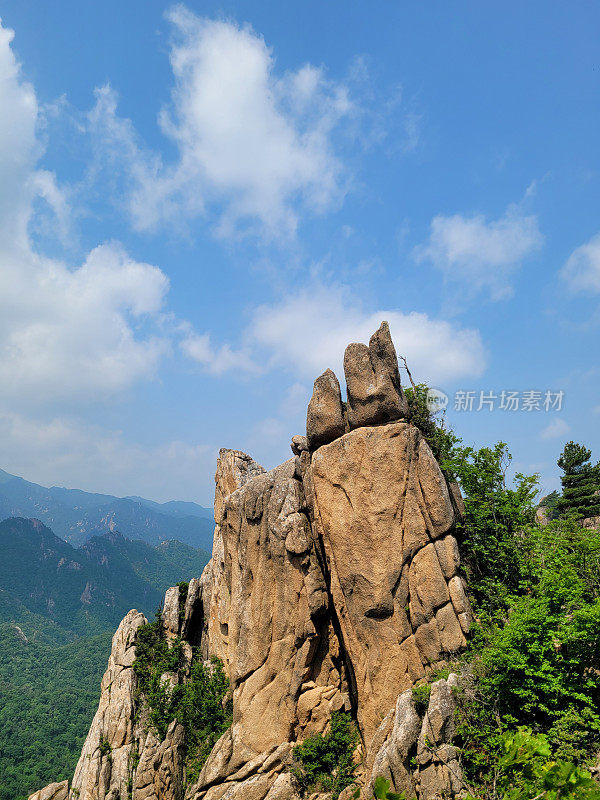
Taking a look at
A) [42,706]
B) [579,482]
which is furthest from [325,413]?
[42,706]

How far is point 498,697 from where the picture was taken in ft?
53.2

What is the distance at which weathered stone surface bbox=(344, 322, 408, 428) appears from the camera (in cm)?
2345

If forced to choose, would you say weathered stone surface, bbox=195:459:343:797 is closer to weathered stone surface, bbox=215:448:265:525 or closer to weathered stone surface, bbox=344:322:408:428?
weathered stone surface, bbox=344:322:408:428

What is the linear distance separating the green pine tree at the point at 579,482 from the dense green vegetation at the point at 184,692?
32089mm

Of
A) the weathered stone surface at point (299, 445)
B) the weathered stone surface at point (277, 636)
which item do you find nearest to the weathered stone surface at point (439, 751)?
the weathered stone surface at point (277, 636)

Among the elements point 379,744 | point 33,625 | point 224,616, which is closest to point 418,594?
point 379,744

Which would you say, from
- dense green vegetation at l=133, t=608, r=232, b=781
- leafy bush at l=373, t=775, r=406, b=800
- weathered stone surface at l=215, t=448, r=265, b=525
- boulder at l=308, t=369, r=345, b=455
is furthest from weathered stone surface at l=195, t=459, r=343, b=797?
leafy bush at l=373, t=775, r=406, b=800

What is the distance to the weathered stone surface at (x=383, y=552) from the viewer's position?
69.2 ft

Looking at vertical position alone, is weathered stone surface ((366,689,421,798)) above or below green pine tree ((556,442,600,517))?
below

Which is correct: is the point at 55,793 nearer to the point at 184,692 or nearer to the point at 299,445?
the point at 184,692

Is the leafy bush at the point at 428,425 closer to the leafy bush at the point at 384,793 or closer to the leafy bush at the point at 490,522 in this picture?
the leafy bush at the point at 490,522

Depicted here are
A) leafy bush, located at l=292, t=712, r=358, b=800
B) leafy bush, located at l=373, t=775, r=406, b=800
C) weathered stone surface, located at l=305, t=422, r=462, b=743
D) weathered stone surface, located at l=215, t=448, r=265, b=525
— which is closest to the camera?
leafy bush, located at l=373, t=775, r=406, b=800

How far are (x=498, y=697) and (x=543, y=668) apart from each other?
2.17 m

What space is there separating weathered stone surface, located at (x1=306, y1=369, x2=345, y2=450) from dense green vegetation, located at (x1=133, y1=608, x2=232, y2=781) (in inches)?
709
